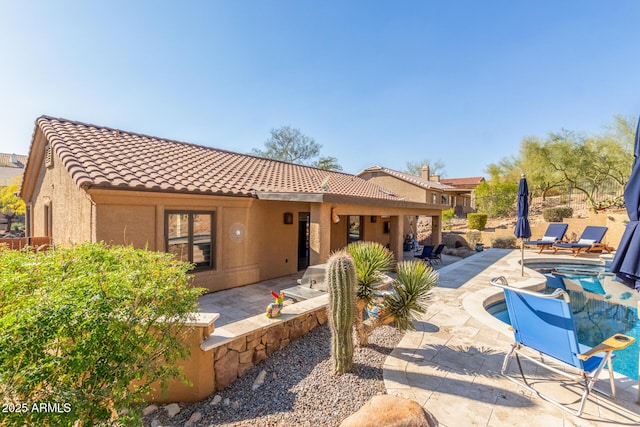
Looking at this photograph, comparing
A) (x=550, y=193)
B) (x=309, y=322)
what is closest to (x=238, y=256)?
(x=309, y=322)

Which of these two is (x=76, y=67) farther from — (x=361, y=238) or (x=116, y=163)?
(x=361, y=238)

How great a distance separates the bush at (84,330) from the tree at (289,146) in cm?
4206

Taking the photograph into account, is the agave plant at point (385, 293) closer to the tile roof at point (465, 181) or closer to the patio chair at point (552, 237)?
the patio chair at point (552, 237)

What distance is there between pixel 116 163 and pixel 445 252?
19844mm

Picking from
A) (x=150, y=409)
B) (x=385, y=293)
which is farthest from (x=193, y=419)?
(x=385, y=293)

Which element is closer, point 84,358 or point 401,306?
point 84,358

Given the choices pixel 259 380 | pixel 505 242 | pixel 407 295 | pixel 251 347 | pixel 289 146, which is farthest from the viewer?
pixel 289 146

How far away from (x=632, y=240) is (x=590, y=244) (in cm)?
1874

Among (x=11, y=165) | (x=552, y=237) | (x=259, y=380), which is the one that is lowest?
(x=259, y=380)

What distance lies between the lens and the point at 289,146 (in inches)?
1768

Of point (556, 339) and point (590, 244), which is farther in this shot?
point (590, 244)

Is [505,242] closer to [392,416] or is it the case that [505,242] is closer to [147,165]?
[392,416]

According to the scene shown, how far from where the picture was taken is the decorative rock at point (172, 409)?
4.28 meters

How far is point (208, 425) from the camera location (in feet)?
13.0
